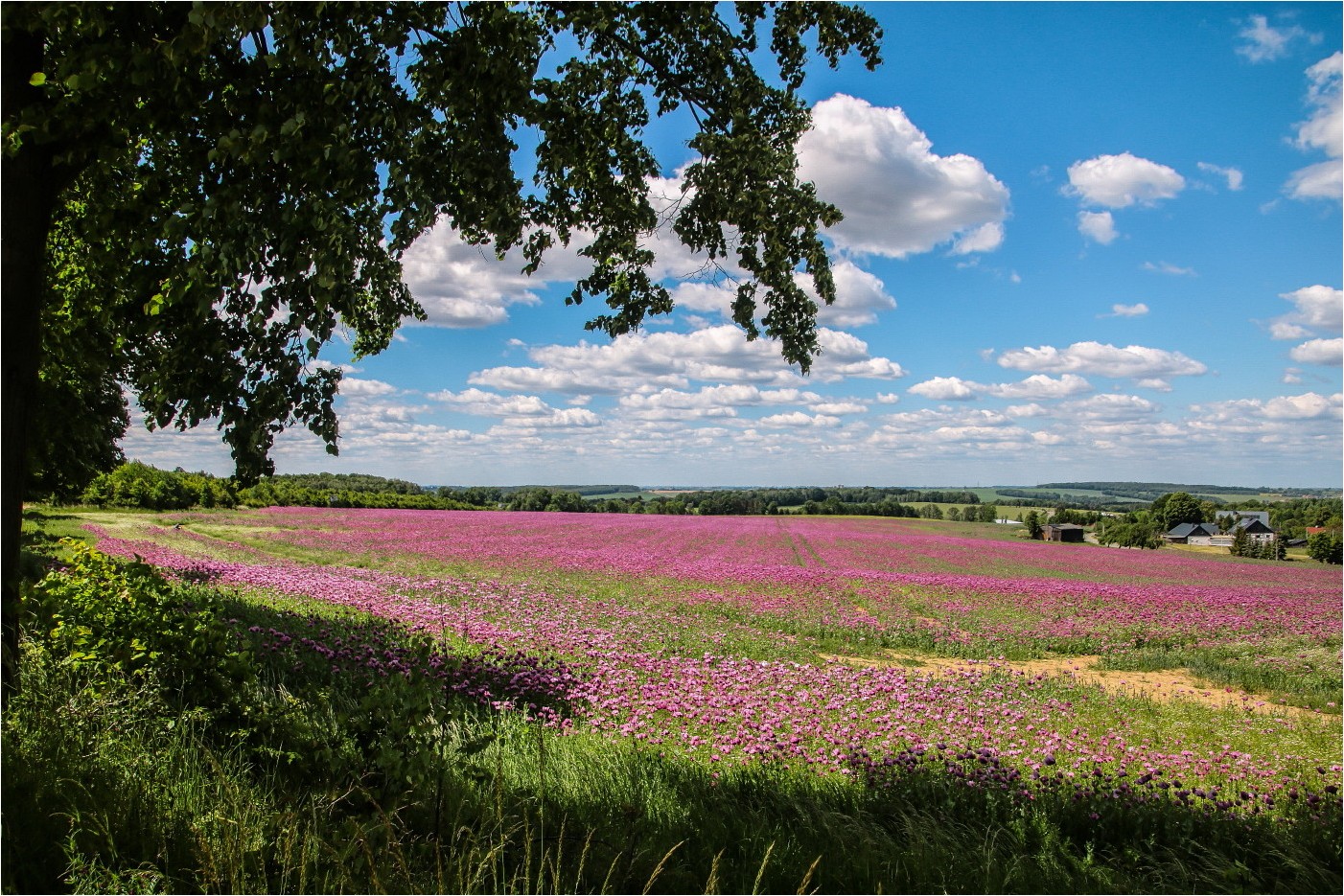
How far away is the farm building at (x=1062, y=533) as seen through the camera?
65750 millimetres

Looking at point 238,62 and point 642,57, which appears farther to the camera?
point 642,57

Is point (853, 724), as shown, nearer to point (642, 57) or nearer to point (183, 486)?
point (642, 57)

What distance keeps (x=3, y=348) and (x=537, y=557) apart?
21.0 meters

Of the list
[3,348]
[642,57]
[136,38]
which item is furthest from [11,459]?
[642,57]

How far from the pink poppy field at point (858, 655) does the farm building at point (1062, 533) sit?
127ft

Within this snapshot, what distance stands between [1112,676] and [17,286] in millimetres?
16544

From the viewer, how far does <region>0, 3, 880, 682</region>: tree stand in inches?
163

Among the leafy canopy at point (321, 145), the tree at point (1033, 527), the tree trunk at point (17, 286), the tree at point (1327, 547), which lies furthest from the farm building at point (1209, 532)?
the tree trunk at point (17, 286)

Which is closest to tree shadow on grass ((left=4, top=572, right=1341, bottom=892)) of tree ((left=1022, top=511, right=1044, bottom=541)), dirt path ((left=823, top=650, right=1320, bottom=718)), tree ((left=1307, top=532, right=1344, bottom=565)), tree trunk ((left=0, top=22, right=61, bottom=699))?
tree trunk ((left=0, top=22, right=61, bottom=699))

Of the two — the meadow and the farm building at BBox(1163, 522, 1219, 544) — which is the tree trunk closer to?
the meadow

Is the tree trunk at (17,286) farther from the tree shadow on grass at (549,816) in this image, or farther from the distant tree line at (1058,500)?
the distant tree line at (1058,500)

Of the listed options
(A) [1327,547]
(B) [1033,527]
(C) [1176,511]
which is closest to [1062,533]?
(B) [1033,527]

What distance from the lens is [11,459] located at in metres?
4.91

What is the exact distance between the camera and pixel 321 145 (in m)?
4.11
